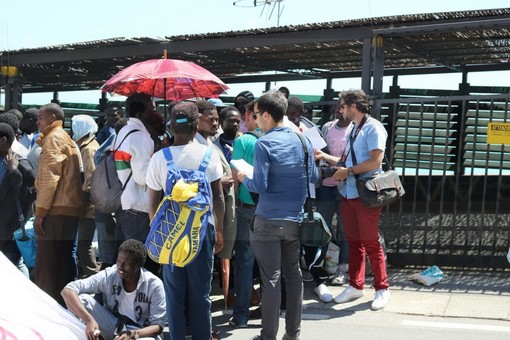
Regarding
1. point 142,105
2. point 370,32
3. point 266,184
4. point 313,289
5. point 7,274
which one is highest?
point 370,32

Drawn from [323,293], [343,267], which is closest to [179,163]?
[323,293]

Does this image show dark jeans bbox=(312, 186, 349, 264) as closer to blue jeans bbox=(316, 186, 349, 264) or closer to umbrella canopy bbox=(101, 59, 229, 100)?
blue jeans bbox=(316, 186, 349, 264)

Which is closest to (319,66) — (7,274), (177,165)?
(177,165)

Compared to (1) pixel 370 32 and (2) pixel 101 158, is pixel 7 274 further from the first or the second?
(1) pixel 370 32

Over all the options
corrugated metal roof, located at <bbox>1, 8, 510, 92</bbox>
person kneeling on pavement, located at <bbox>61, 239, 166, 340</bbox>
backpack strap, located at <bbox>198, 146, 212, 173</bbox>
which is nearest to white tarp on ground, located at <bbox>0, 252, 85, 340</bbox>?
person kneeling on pavement, located at <bbox>61, 239, 166, 340</bbox>

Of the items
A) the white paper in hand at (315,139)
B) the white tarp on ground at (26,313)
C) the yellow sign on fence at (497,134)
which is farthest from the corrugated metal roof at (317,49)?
the white tarp on ground at (26,313)

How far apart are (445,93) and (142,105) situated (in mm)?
4941

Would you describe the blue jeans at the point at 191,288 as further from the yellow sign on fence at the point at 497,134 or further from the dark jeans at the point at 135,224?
the yellow sign on fence at the point at 497,134

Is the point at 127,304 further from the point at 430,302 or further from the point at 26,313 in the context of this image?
the point at 430,302

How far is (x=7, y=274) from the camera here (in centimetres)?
460

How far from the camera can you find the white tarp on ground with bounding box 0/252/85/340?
423cm

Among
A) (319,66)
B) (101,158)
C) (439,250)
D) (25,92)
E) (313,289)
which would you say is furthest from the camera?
(25,92)

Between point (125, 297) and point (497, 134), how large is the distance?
4298 mm

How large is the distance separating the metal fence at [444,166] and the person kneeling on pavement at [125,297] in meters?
3.48
